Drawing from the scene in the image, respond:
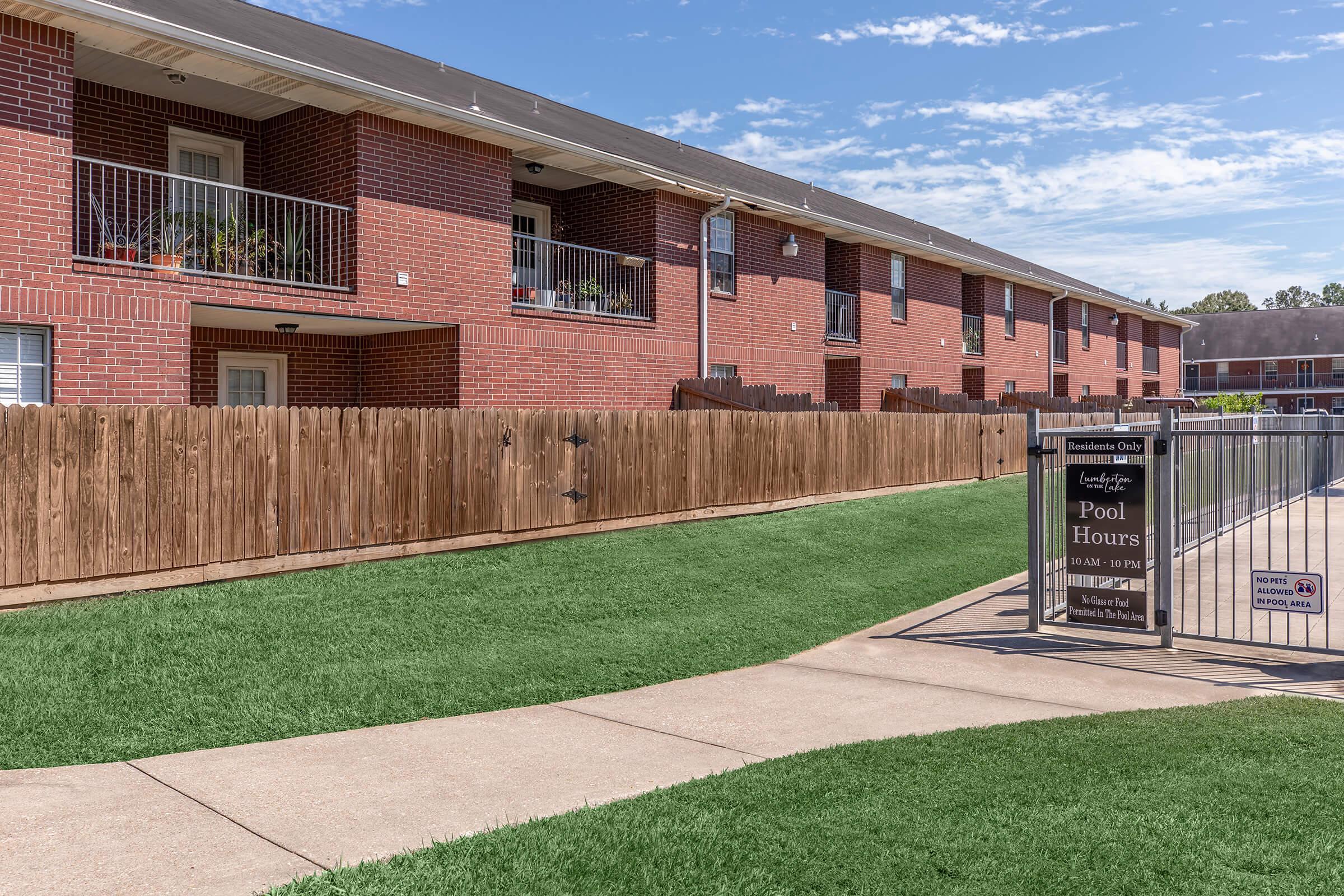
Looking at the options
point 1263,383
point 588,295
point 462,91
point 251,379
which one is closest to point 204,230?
point 251,379

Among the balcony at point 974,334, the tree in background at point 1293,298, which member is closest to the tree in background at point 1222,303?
the tree in background at point 1293,298

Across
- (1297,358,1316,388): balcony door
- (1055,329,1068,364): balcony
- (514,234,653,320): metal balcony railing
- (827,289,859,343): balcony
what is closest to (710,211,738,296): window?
(514,234,653,320): metal balcony railing

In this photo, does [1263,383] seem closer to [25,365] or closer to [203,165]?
[203,165]

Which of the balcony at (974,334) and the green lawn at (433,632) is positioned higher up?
the balcony at (974,334)

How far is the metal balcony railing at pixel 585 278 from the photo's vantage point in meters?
19.2

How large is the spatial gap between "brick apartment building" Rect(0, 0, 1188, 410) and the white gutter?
0.04 metres

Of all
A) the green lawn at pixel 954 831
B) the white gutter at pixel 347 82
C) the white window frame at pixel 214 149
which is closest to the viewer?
the green lawn at pixel 954 831

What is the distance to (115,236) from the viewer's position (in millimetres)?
13070

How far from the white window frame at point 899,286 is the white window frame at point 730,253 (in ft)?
23.9

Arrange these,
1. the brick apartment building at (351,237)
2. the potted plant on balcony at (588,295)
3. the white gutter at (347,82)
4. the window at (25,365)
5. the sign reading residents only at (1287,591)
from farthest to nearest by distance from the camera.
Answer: the potted plant on balcony at (588,295) < the brick apartment building at (351,237) < the window at (25,365) < the white gutter at (347,82) < the sign reading residents only at (1287,591)

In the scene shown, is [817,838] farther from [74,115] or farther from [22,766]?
[74,115]

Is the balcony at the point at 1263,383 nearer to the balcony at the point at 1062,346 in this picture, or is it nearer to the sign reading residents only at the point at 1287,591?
the balcony at the point at 1062,346

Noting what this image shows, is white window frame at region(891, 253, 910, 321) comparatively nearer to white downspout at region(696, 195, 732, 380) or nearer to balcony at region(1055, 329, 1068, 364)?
white downspout at region(696, 195, 732, 380)

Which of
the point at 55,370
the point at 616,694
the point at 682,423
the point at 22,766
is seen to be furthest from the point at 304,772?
the point at 682,423
